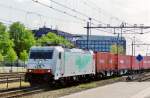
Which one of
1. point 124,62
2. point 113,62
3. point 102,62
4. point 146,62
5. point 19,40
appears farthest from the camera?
point 19,40

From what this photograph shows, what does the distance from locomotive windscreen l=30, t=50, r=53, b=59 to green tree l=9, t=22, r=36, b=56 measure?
76.7m

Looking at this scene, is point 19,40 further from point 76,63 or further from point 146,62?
point 76,63

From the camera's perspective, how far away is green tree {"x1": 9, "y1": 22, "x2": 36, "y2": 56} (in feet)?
368

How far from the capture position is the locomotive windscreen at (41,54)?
111 ft

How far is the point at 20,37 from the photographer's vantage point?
377ft

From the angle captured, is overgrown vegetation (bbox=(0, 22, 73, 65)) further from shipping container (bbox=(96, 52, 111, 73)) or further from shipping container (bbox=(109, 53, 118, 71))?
shipping container (bbox=(96, 52, 111, 73))

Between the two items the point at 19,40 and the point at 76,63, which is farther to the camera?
the point at 19,40

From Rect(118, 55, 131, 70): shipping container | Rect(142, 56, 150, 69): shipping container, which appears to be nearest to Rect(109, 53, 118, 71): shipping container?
Rect(118, 55, 131, 70): shipping container

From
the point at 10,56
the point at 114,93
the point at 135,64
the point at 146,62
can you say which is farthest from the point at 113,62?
the point at 10,56

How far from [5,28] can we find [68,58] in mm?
71940

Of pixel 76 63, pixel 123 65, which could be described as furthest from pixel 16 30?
pixel 76 63

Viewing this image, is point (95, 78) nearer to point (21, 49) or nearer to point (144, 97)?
point (144, 97)

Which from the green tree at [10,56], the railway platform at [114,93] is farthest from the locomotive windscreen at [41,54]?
the green tree at [10,56]

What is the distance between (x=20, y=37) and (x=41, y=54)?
268ft
